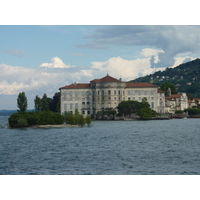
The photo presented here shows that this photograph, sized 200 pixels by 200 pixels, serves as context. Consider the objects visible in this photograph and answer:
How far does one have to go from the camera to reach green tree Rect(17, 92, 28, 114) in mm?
62219

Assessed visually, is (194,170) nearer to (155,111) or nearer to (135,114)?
(135,114)

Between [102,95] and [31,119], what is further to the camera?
[102,95]

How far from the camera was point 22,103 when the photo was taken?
62531 mm

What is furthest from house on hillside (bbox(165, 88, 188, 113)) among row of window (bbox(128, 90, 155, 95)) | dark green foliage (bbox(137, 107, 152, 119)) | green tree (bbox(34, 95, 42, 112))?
green tree (bbox(34, 95, 42, 112))

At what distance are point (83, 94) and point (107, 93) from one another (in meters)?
6.05

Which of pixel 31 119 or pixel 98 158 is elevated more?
pixel 31 119

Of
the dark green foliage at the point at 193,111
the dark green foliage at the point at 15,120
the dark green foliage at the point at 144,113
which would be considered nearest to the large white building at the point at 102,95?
the dark green foliage at the point at 193,111

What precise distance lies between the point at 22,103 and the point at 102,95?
4400 cm

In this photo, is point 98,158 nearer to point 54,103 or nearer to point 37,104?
point 37,104

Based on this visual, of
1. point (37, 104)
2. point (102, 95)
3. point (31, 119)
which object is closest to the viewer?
point (31, 119)

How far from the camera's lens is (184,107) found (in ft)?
397

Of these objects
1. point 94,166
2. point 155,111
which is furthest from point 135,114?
point 94,166

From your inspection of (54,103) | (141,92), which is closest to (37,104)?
(141,92)

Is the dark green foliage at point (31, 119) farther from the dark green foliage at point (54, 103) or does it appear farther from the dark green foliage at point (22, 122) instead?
the dark green foliage at point (54, 103)
